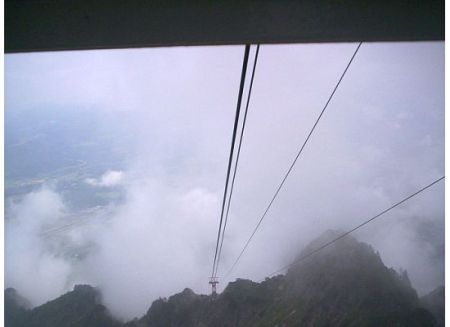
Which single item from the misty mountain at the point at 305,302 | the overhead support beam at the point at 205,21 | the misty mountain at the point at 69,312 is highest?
the misty mountain at the point at 69,312

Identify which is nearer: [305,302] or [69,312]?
[305,302]

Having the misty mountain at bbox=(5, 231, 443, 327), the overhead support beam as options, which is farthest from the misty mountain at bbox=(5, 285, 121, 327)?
the overhead support beam

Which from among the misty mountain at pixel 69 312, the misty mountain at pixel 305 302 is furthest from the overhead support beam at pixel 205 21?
the misty mountain at pixel 69 312

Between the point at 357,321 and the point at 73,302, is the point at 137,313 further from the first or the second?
the point at 357,321

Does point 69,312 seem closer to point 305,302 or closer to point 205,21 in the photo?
point 305,302

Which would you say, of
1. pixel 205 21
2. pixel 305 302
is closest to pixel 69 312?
pixel 305 302

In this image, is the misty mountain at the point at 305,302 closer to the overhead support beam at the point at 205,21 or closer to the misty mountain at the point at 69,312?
the misty mountain at the point at 69,312

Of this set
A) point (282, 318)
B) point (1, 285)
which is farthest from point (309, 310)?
point (1, 285)
